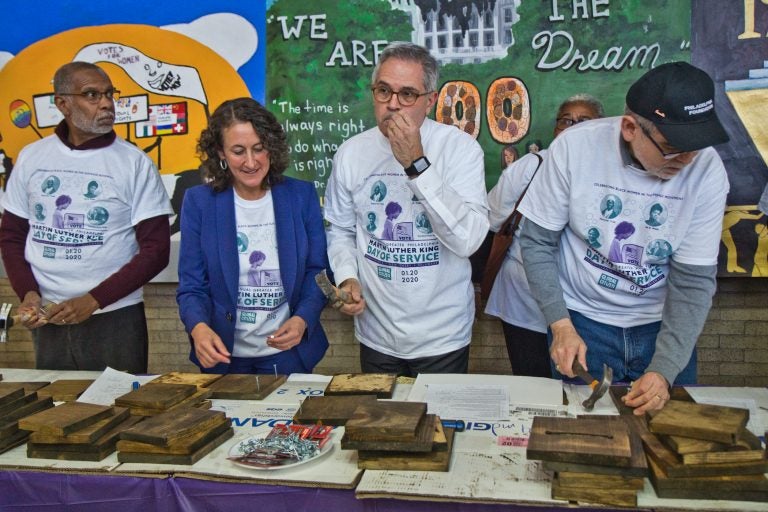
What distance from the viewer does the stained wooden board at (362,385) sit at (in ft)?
6.36

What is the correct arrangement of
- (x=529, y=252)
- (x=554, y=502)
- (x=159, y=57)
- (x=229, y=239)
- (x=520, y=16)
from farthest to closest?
(x=159, y=57)
(x=520, y=16)
(x=229, y=239)
(x=529, y=252)
(x=554, y=502)

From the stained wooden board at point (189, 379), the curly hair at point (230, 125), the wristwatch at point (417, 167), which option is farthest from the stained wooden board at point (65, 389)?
the wristwatch at point (417, 167)

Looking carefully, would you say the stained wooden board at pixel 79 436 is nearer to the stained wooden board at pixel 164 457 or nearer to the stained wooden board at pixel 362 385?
the stained wooden board at pixel 164 457

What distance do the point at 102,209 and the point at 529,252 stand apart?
164 centimetres

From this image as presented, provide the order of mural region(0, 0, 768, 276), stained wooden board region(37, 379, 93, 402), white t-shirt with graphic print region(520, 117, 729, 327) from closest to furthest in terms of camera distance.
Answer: white t-shirt with graphic print region(520, 117, 729, 327) < stained wooden board region(37, 379, 93, 402) < mural region(0, 0, 768, 276)

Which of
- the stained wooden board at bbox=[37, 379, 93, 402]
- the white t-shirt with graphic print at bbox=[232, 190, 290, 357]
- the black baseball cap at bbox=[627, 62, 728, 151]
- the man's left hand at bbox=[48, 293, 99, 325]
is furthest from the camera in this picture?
the man's left hand at bbox=[48, 293, 99, 325]

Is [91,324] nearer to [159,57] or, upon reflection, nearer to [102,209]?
[102,209]

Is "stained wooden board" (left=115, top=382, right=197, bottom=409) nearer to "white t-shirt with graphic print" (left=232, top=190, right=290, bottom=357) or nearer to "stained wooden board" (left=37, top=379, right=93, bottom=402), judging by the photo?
"stained wooden board" (left=37, top=379, right=93, bottom=402)

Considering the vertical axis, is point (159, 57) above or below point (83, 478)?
above

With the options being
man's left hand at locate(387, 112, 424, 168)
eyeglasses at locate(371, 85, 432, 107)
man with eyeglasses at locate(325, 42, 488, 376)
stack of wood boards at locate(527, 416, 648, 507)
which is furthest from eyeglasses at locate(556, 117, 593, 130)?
stack of wood boards at locate(527, 416, 648, 507)

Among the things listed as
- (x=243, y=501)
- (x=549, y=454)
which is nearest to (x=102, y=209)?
(x=243, y=501)

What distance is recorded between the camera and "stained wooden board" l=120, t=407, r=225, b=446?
1553mm

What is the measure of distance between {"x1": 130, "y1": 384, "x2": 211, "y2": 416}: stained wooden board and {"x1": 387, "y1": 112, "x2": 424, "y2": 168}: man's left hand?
0.88 meters

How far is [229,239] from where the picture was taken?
230 cm
